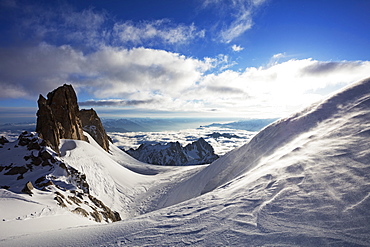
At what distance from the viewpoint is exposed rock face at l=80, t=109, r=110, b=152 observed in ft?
270

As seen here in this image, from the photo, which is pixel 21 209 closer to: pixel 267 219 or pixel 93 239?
pixel 93 239

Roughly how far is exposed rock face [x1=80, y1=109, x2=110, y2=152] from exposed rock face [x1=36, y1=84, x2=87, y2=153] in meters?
21.6

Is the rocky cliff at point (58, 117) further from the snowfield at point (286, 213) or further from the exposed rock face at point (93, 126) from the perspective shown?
the snowfield at point (286, 213)

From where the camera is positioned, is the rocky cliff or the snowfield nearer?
the snowfield

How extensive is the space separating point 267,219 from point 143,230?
3.60 meters

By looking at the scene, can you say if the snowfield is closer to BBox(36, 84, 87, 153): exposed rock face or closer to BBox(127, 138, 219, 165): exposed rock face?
BBox(36, 84, 87, 153): exposed rock face

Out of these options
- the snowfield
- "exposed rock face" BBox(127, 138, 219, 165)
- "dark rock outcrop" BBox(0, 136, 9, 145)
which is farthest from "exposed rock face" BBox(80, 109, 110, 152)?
the snowfield

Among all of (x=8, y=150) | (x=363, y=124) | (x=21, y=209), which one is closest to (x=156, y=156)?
(x=8, y=150)

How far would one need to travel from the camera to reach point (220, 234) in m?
4.22

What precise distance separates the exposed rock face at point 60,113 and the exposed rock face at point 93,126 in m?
21.6

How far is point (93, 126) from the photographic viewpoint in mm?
88438

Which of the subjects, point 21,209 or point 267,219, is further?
point 21,209

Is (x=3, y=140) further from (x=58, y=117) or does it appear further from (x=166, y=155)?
(x=166, y=155)

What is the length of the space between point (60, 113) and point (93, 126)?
3694cm
